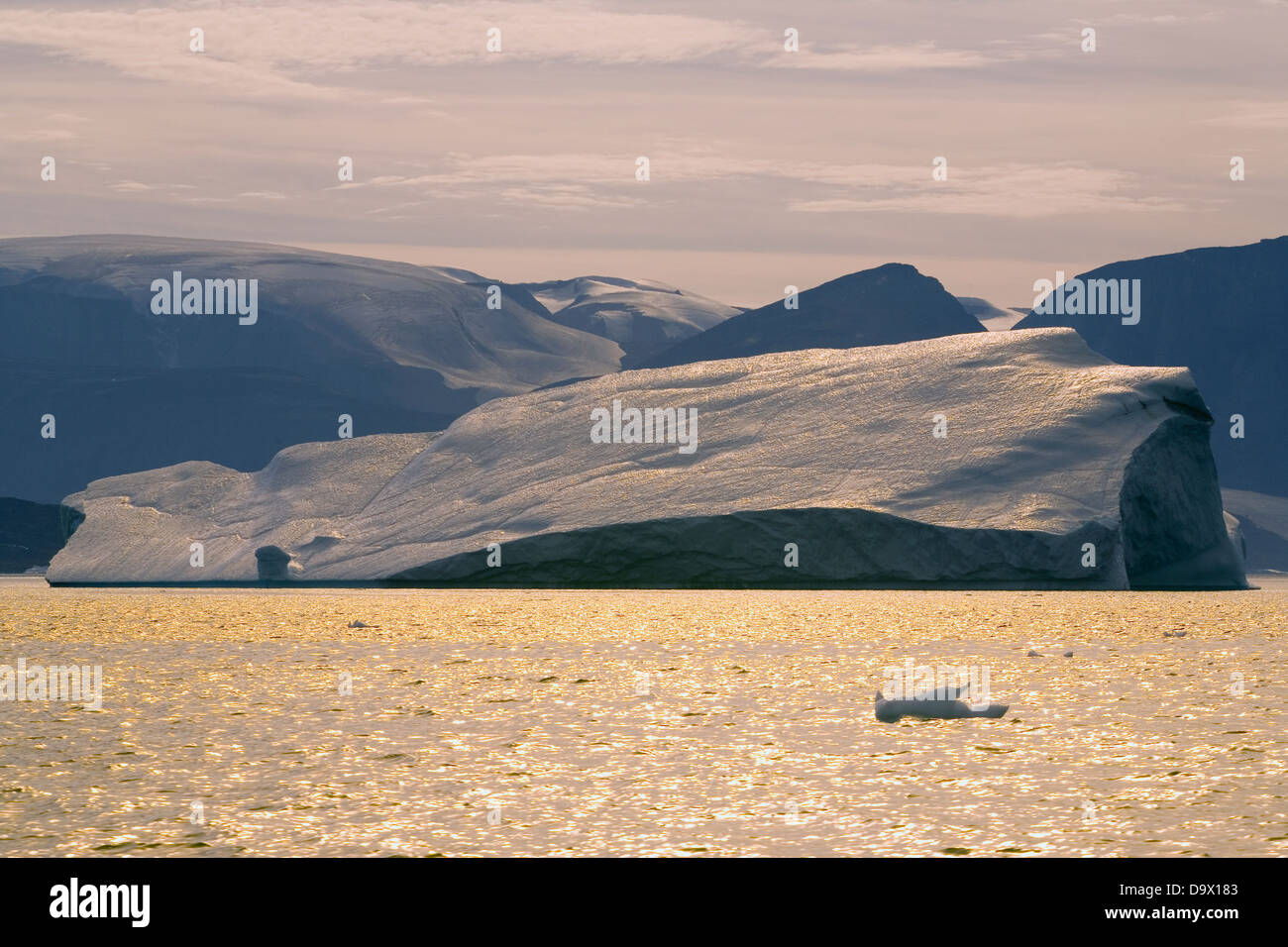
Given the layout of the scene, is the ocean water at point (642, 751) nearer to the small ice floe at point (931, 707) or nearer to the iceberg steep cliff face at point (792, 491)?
the small ice floe at point (931, 707)

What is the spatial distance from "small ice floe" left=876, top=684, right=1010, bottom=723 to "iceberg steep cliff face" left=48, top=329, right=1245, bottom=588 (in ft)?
166

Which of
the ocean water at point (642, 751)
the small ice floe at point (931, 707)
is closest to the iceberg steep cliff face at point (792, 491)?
the ocean water at point (642, 751)

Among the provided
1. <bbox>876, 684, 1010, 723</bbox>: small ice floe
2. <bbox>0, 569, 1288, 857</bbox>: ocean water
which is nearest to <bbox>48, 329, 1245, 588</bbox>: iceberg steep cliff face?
<bbox>0, 569, 1288, 857</bbox>: ocean water

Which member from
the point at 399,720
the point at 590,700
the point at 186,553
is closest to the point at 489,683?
the point at 590,700

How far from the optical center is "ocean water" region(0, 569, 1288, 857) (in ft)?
49.2

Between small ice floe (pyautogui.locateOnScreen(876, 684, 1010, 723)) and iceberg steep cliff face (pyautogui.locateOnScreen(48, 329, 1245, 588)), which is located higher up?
iceberg steep cliff face (pyautogui.locateOnScreen(48, 329, 1245, 588))

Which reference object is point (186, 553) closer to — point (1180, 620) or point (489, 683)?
point (1180, 620)

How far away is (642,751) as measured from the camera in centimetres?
2066

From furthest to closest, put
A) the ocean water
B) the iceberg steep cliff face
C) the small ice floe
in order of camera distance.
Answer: the iceberg steep cliff face, the small ice floe, the ocean water

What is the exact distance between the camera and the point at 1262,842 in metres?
14.3

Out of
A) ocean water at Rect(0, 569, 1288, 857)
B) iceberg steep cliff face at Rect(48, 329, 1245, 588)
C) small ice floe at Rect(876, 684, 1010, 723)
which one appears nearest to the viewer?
ocean water at Rect(0, 569, 1288, 857)

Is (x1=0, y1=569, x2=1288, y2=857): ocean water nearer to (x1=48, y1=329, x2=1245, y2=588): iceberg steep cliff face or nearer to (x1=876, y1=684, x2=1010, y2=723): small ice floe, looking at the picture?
(x1=876, y1=684, x2=1010, y2=723): small ice floe

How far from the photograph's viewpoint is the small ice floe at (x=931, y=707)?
23.5 metres
